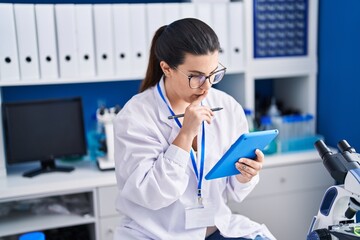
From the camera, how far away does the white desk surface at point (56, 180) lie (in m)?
1.80

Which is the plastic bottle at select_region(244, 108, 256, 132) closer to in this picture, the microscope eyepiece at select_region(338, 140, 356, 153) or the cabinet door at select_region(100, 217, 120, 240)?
the cabinet door at select_region(100, 217, 120, 240)

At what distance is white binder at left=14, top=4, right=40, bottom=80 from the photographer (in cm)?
191

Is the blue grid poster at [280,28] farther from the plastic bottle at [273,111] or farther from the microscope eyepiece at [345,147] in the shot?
the microscope eyepiece at [345,147]

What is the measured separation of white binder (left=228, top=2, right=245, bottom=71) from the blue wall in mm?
485

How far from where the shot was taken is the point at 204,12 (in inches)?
84.7

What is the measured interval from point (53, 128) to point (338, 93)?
1519 mm

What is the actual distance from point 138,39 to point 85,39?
260mm

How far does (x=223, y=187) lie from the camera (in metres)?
1.53

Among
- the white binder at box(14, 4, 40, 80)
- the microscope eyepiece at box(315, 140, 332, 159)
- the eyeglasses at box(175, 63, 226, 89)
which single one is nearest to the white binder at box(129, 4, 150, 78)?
the white binder at box(14, 4, 40, 80)

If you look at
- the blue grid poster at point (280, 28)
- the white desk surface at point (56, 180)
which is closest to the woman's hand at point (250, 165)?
the white desk surface at point (56, 180)

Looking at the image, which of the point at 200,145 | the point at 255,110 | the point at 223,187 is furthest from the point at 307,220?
the point at 200,145

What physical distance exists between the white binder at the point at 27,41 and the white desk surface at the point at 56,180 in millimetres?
473

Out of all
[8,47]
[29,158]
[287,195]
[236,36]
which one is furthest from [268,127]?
[8,47]

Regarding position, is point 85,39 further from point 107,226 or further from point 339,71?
point 339,71
